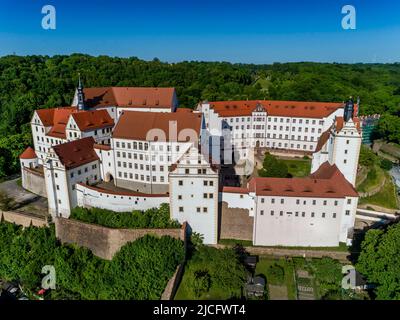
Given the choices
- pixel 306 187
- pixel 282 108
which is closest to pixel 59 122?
pixel 306 187

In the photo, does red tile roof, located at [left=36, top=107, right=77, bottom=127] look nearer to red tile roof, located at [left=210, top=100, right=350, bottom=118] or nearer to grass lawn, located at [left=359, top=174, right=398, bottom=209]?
red tile roof, located at [left=210, top=100, right=350, bottom=118]

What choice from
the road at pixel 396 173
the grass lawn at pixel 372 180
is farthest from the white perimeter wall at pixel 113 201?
the road at pixel 396 173

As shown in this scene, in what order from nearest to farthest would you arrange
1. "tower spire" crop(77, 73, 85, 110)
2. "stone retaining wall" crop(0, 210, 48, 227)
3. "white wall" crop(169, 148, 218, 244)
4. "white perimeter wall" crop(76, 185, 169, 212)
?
"white wall" crop(169, 148, 218, 244)
"white perimeter wall" crop(76, 185, 169, 212)
"stone retaining wall" crop(0, 210, 48, 227)
"tower spire" crop(77, 73, 85, 110)

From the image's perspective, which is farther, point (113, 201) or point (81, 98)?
point (81, 98)

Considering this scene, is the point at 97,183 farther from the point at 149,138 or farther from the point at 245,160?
the point at 245,160

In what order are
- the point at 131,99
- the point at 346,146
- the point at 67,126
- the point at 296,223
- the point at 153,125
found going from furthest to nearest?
the point at 131,99 < the point at 67,126 < the point at 153,125 < the point at 346,146 < the point at 296,223

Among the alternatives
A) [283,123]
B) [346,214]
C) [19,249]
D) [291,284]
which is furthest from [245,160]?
[19,249]

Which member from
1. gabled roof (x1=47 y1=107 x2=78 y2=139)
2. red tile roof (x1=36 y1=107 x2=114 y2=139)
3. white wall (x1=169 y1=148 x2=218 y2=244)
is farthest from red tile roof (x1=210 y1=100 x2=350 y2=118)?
white wall (x1=169 y1=148 x2=218 y2=244)

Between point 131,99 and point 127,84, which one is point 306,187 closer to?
point 131,99
